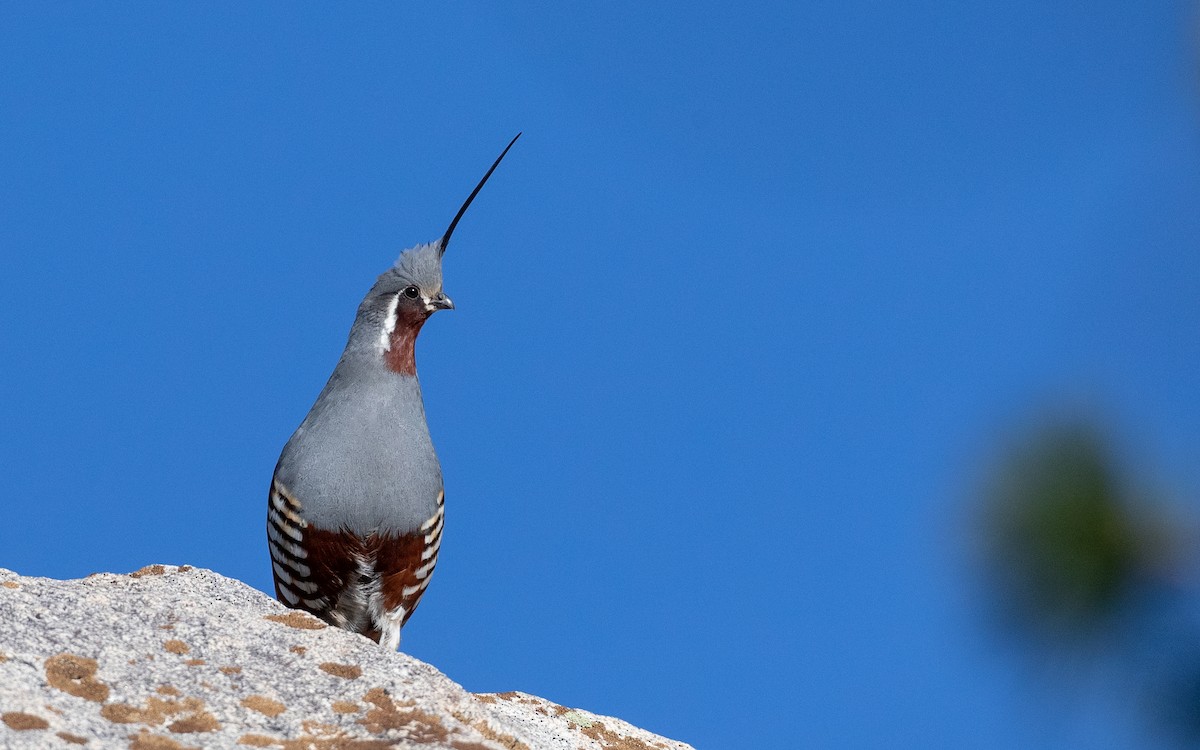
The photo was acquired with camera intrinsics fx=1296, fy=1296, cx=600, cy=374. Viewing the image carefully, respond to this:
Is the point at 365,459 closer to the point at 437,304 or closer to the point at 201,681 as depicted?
the point at 437,304

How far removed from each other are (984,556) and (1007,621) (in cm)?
29

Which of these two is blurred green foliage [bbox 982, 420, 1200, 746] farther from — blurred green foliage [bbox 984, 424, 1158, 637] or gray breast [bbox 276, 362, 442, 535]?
gray breast [bbox 276, 362, 442, 535]

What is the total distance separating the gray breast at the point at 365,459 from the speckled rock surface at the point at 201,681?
1043 millimetres

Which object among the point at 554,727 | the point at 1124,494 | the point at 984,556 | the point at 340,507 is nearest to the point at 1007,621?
the point at 984,556

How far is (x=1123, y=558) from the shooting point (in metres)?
4.74

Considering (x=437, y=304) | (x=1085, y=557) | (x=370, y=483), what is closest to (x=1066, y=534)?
(x=1085, y=557)

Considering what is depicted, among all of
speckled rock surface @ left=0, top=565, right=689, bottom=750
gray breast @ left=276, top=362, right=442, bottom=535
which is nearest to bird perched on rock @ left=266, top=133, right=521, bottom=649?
gray breast @ left=276, top=362, right=442, bottom=535

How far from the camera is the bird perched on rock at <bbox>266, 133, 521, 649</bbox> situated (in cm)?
897

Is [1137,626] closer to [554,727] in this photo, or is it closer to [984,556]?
[984,556]

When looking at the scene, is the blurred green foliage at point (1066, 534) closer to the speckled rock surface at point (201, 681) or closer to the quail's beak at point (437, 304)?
the speckled rock surface at point (201, 681)

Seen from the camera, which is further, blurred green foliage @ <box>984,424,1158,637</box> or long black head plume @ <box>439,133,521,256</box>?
long black head plume @ <box>439,133,521,256</box>

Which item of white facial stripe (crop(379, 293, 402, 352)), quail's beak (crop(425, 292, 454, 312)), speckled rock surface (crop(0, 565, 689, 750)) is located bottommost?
speckled rock surface (crop(0, 565, 689, 750))

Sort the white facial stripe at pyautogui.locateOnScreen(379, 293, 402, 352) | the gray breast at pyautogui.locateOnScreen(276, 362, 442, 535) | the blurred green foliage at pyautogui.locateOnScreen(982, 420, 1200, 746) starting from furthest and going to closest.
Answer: the white facial stripe at pyautogui.locateOnScreen(379, 293, 402, 352) < the gray breast at pyautogui.locateOnScreen(276, 362, 442, 535) < the blurred green foliage at pyautogui.locateOnScreen(982, 420, 1200, 746)

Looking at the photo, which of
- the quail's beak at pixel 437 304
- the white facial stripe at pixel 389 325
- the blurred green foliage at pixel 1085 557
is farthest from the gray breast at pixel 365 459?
the blurred green foliage at pixel 1085 557
